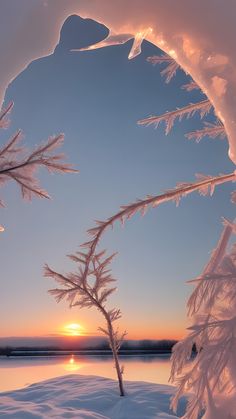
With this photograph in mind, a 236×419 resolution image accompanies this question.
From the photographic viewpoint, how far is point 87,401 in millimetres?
10609

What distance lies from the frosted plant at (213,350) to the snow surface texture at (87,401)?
684 centimetres

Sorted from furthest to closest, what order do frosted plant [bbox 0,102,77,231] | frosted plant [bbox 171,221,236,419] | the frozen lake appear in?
the frozen lake < frosted plant [bbox 0,102,77,231] < frosted plant [bbox 171,221,236,419]

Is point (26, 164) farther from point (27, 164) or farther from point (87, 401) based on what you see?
point (87, 401)

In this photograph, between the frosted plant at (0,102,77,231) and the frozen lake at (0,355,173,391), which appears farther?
the frozen lake at (0,355,173,391)

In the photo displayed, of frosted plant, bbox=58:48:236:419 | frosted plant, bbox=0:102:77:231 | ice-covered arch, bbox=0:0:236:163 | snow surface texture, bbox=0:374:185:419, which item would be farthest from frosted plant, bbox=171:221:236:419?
snow surface texture, bbox=0:374:185:419

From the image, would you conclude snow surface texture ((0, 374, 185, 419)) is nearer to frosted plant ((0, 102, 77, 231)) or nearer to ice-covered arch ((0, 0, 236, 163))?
frosted plant ((0, 102, 77, 231))

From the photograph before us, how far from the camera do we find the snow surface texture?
9.23 metres

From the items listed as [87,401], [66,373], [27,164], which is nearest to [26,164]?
[27,164]

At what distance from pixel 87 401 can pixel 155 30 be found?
10010mm

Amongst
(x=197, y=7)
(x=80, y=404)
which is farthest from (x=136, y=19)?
(x=80, y=404)

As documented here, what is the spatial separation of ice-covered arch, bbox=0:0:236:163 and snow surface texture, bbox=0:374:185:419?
8.08m

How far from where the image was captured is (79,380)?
13703mm

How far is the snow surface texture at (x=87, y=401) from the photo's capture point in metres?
9.23

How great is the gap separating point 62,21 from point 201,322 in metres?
1.88
